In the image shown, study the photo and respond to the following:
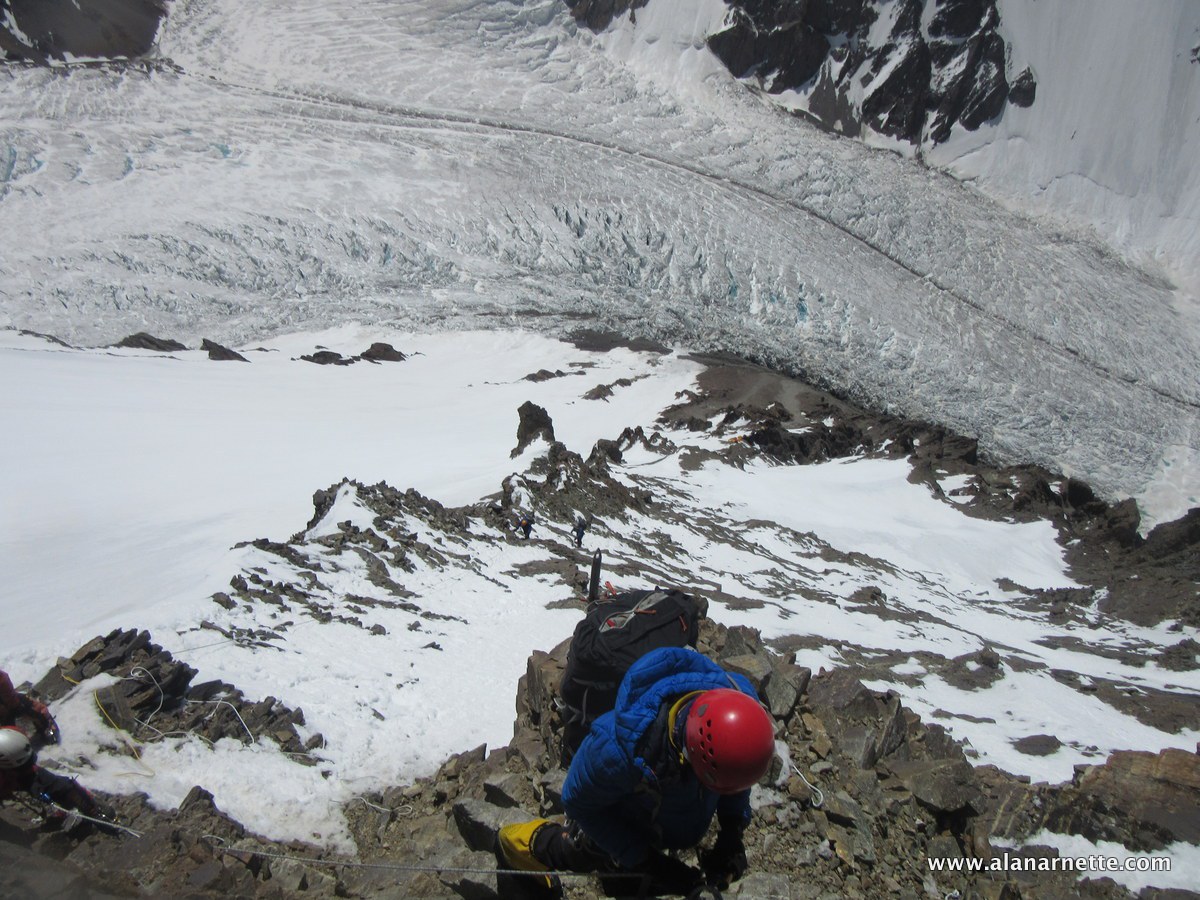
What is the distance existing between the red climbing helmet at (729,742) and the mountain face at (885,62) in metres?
52.6

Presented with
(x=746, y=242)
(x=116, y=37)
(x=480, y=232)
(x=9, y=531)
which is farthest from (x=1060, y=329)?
(x=116, y=37)

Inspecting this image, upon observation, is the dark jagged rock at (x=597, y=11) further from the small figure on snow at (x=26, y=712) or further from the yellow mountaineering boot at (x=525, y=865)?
the yellow mountaineering boot at (x=525, y=865)

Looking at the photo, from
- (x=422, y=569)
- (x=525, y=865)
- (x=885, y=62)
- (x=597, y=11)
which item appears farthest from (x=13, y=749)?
(x=885, y=62)

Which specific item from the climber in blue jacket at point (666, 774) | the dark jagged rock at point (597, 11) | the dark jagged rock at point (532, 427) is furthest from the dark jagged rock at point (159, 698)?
the dark jagged rock at point (597, 11)

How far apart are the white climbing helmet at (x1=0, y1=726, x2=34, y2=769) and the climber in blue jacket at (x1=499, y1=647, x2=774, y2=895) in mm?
2724

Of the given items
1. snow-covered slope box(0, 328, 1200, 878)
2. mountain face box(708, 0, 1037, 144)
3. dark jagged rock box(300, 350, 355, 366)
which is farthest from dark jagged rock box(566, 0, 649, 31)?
snow-covered slope box(0, 328, 1200, 878)

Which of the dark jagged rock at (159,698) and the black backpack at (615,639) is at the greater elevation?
the black backpack at (615,639)

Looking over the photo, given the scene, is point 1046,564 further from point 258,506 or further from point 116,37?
point 116,37

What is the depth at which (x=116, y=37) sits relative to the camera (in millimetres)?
41594

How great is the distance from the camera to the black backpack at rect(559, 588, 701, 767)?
3.66 metres

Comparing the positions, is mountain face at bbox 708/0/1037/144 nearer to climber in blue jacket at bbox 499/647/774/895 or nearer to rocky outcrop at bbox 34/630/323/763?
rocky outcrop at bbox 34/630/323/763

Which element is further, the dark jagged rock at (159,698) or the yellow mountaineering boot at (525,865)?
the dark jagged rock at (159,698)

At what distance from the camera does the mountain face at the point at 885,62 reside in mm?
49312

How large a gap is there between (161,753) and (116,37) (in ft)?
161
